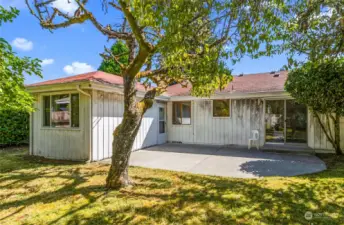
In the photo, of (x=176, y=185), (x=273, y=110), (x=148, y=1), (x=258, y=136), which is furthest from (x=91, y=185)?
(x=273, y=110)

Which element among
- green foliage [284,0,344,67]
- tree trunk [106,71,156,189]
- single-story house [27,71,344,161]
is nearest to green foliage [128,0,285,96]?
green foliage [284,0,344,67]

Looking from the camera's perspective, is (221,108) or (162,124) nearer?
(221,108)

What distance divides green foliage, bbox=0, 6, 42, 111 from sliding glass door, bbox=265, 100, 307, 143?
9.19 meters

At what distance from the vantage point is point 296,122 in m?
9.03

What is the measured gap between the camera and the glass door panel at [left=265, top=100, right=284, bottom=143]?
927 cm

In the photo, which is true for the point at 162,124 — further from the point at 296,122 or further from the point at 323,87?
the point at 323,87

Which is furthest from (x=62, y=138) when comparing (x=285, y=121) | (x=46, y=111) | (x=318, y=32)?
(x=285, y=121)

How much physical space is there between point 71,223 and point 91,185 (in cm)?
160

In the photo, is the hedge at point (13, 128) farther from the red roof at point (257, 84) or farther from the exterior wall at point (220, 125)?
the red roof at point (257, 84)

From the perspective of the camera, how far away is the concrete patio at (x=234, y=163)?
217 inches

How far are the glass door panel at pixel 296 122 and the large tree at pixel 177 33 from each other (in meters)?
6.16

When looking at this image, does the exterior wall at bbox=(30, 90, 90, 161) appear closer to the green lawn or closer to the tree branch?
the green lawn

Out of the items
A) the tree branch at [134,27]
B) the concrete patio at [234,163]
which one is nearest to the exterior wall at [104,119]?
the concrete patio at [234,163]

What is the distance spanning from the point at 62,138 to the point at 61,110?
1033mm
